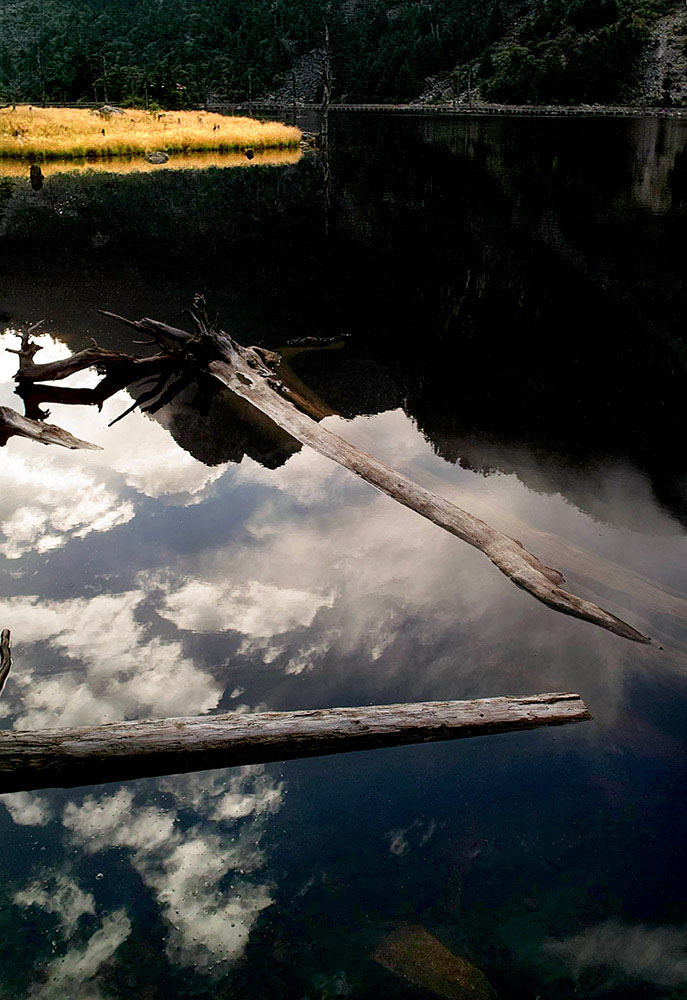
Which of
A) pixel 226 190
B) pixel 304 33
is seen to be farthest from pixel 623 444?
pixel 304 33

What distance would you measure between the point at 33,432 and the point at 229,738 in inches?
335

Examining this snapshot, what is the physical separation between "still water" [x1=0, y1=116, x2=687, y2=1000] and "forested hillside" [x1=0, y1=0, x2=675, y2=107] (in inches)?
4524

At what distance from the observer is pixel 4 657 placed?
7.26 m

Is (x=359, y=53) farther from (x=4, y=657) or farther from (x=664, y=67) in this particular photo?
(x=4, y=657)

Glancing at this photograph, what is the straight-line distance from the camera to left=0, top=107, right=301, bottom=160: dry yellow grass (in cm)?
5403

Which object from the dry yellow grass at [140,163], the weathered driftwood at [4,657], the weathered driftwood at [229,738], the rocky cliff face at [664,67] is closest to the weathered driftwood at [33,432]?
the weathered driftwood at [4,657]

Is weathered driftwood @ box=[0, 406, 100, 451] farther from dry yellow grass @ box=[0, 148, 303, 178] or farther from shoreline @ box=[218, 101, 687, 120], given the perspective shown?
shoreline @ box=[218, 101, 687, 120]

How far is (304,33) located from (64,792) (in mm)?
229308

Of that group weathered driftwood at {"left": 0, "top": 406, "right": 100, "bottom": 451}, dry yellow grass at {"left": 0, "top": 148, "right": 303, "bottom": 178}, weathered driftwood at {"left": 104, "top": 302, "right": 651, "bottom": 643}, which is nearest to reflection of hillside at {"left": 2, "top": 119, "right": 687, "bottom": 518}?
weathered driftwood at {"left": 104, "top": 302, "right": 651, "bottom": 643}

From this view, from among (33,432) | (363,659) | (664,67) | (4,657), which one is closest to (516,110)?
(664,67)

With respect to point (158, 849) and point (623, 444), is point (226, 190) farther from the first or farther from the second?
point (158, 849)

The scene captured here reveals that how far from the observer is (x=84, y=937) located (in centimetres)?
516

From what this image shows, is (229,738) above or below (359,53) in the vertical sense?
below

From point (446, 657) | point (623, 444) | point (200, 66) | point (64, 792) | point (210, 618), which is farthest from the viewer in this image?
point (200, 66)
